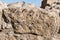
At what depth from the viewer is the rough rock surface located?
2.86m

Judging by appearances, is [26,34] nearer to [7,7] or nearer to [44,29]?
[44,29]

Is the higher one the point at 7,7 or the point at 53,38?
the point at 7,7

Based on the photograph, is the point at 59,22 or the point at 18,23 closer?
the point at 18,23

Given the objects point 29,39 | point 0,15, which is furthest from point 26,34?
point 0,15

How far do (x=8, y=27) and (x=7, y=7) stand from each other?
1.18 feet

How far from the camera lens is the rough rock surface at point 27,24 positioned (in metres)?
2.86

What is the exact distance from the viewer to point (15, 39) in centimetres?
285

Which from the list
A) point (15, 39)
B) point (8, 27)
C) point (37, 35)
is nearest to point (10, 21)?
point (8, 27)

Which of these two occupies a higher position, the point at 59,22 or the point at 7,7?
the point at 7,7

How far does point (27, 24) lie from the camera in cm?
286

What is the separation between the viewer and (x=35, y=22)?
9.39 ft

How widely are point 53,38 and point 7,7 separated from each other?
886 millimetres

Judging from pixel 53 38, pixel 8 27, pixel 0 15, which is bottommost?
pixel 53 38

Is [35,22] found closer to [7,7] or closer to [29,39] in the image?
[29,39]
